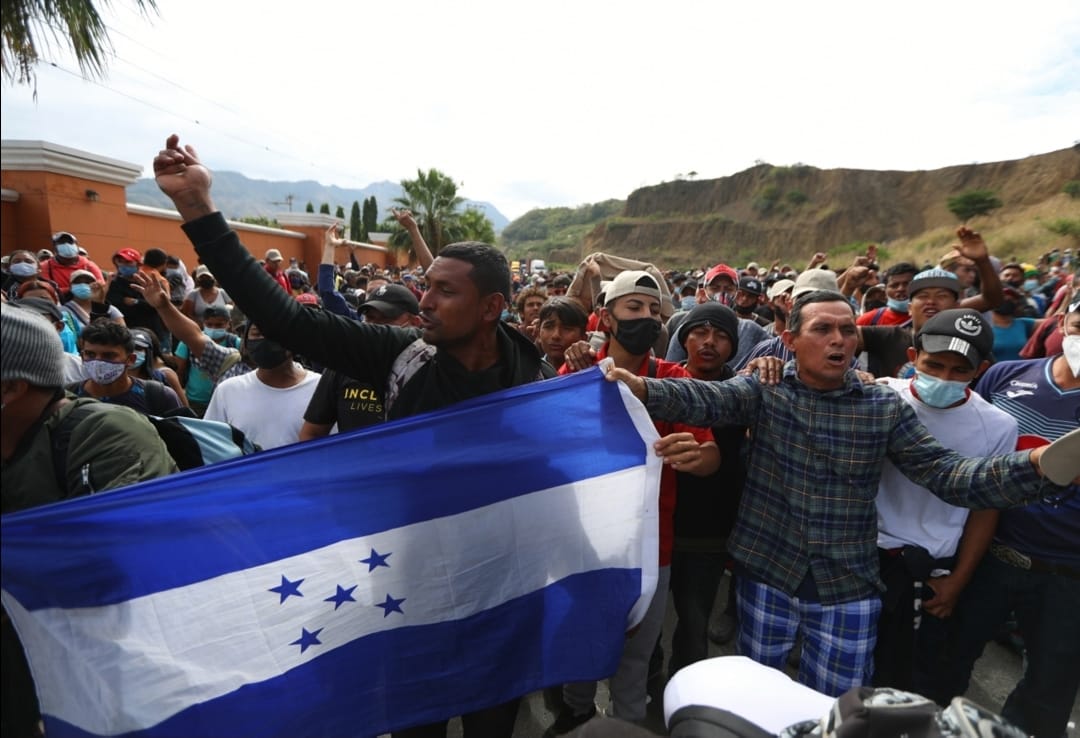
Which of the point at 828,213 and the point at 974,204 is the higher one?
the point at 974,204

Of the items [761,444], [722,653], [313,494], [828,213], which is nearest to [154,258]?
[313,494]

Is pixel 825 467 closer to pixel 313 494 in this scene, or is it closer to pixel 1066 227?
pixel 313 494

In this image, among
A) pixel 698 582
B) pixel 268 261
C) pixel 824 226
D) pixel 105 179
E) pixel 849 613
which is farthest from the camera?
pixel 824 226

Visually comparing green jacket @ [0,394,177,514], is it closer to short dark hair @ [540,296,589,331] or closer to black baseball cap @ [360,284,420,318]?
black baseball cap @ [360,284,420,318]

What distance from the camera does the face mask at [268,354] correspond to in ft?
11.0

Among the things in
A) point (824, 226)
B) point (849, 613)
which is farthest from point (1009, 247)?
point (849, 613)

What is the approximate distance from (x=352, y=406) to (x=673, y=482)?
1.59 m

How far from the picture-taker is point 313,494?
77.5 inches

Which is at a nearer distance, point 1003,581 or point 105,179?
point 1003,581

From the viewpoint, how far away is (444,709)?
2117 mm

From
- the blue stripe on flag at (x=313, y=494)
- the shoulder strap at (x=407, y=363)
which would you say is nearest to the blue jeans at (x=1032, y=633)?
the blue stripe on flag at (x=313, y=494)

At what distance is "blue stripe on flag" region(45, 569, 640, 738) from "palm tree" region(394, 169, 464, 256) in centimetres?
Result: 3843

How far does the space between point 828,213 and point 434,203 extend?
42.4m

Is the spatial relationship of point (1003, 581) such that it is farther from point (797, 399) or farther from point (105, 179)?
point (105, 179)
